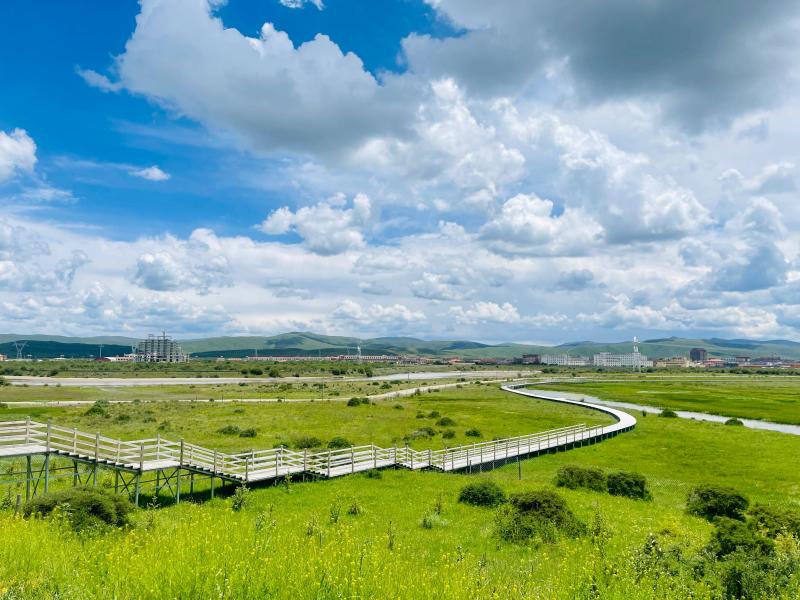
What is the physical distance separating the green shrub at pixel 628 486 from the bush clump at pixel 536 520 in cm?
909

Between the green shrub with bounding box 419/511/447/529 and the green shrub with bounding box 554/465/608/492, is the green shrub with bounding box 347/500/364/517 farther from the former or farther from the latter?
the green shrub with bounding box 554/465/608/492

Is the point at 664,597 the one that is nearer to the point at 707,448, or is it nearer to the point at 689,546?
the point at 689,546

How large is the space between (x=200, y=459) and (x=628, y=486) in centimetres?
2082

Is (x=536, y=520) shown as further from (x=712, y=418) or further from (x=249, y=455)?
(x=712, y=418)

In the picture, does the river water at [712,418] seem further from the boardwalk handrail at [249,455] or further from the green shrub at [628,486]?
the green shrub at [628,486]

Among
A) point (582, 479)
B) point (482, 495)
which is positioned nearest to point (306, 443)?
point (482, 495)

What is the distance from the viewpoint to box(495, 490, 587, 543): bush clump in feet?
56.7

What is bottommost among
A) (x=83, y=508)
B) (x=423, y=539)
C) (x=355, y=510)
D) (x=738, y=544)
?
(x=355, y=510)

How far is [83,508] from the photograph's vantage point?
15492 mm

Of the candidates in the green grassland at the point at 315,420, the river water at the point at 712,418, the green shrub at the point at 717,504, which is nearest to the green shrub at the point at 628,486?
the green shrub at the point at 717,504

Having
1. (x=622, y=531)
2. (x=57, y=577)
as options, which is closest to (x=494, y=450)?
(x=622, y=531)

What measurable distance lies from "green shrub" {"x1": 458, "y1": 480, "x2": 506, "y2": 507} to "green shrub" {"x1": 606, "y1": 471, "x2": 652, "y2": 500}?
7.22 m

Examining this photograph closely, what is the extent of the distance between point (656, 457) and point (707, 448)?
5.82m

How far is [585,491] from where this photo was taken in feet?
88.3
